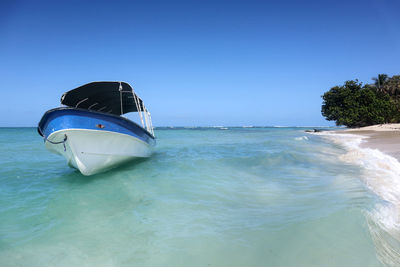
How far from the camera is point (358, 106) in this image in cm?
3881

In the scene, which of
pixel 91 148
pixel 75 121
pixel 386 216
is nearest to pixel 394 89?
pixel 386 216

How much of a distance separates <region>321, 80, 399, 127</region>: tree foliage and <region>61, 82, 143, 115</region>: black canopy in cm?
4096

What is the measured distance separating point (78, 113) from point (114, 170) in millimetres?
2413

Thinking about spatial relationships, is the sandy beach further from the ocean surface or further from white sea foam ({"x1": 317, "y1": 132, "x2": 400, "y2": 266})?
the ocean surface

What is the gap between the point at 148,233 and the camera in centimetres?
293

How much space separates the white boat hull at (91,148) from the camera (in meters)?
5.64

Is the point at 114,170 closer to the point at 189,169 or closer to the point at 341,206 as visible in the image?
the point at 189,169

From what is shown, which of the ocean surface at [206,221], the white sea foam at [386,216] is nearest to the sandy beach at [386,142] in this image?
the white sea foam at [386,216]

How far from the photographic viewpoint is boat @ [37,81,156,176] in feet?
18.1

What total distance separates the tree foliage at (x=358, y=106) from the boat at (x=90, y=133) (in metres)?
41.7

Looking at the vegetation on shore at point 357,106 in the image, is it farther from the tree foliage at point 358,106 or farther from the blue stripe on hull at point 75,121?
the blue stripe on hull at point 75,121

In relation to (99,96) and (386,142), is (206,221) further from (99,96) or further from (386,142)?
(386,142)

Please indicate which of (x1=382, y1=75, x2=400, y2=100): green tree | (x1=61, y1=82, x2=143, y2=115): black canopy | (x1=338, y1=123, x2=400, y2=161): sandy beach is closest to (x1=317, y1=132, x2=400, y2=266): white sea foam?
(x1=338, y1=123, x2=400, y2=161): sandy beach

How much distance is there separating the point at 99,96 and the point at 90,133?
3.14 metres
